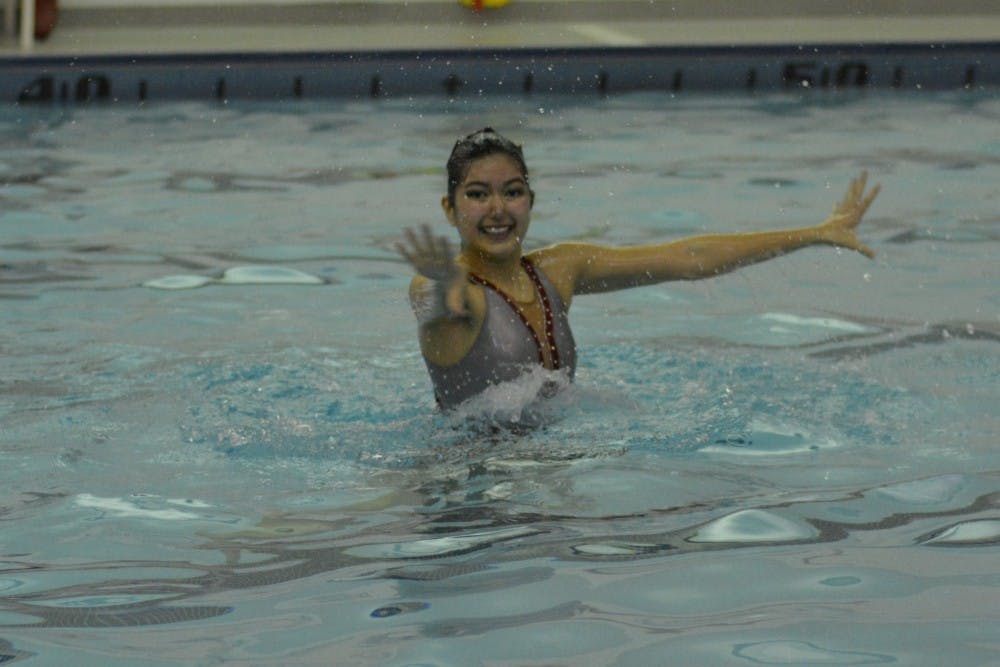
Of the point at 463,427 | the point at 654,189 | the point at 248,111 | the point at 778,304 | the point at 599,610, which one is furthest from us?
the point at 248,111

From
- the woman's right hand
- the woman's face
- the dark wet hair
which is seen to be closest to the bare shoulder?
the woman's face

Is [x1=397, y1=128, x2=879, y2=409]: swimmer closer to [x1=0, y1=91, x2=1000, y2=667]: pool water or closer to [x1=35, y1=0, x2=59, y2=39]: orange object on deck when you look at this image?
[x1=0, y1=91, x2=1000, y2=667]: pool water

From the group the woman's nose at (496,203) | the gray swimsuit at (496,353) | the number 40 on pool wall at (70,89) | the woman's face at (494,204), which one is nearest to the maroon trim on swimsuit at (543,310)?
the gray swimsuit at (496,353)

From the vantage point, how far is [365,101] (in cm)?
1096

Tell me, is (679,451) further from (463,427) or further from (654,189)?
(654,189)

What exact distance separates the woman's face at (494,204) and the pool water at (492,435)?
422 millimetres

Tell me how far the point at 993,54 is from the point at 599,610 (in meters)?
8.71

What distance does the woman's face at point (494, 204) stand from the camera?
4340 millimetres

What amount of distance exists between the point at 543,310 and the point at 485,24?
8497 millimetres

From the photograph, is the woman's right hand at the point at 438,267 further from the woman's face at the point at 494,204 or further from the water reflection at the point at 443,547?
the water reflection at the point at 443,547

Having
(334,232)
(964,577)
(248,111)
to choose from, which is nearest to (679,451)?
(964,577)

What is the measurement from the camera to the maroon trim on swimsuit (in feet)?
14.9

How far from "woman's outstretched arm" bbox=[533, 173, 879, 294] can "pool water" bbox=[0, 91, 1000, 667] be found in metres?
0.37

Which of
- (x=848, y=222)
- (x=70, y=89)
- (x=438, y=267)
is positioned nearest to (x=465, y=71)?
(x=70, y=89)
